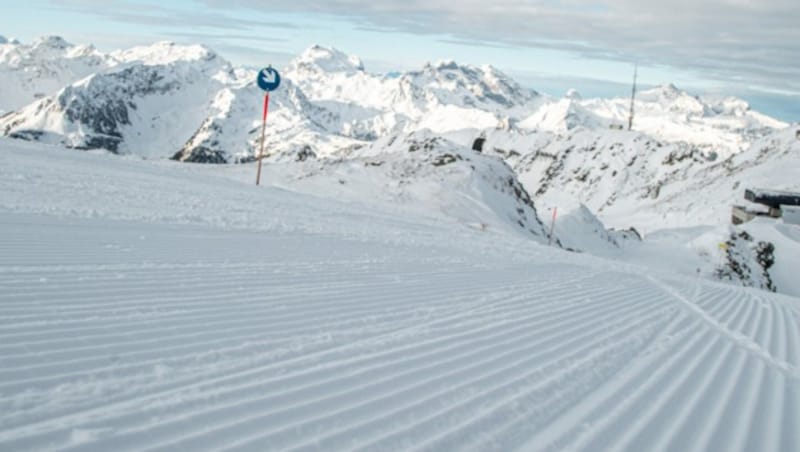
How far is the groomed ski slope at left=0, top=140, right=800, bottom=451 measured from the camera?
4.73 m

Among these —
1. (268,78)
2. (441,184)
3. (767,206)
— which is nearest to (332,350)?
(268,78)

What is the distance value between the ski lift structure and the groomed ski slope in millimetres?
53072

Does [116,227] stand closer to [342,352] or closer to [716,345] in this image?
[342,352]

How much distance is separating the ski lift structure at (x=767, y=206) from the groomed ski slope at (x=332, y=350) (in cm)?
5307

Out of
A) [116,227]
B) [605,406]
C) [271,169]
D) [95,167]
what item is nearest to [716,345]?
[605,406]

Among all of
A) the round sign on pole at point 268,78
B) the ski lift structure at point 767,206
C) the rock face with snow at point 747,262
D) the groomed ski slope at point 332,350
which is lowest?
the rock face with snow at point 747,262

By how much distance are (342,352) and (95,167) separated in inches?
602

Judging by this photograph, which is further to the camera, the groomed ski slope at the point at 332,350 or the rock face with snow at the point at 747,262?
the rock face with snow at the point at 747,262

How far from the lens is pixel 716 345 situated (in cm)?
934

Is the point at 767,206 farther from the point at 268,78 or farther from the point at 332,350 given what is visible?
the point at 332,350

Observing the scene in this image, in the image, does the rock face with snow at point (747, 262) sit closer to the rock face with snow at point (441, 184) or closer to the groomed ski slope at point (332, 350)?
the rock face with snow at point (441, 184)

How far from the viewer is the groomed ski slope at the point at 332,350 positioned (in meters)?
4.73

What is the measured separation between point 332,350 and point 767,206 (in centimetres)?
6710

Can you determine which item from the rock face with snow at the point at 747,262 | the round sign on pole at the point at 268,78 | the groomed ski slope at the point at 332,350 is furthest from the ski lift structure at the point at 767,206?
the groomed ski slope at the point at 332,350
